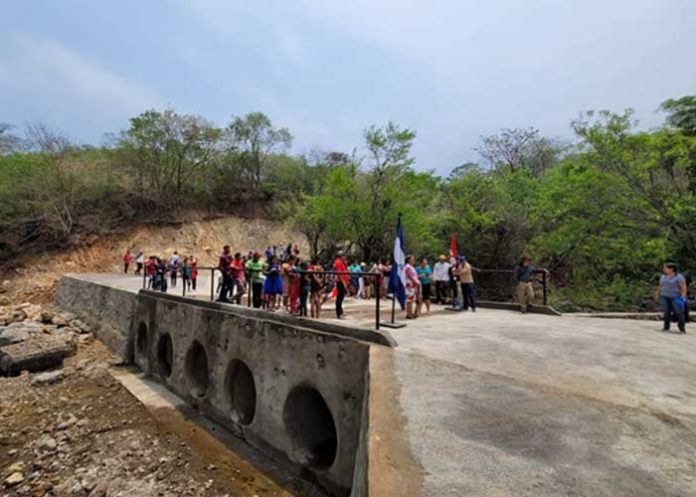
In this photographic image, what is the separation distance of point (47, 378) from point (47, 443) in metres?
5.65

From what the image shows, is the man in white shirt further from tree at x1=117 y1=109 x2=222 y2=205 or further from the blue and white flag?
tree at x1=117 y1=109 x2=222 y2=205

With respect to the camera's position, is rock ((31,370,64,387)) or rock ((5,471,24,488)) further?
rock ((31,370,64,387))

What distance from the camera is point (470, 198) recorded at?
2409 cm

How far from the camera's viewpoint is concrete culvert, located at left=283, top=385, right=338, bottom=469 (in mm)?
7809

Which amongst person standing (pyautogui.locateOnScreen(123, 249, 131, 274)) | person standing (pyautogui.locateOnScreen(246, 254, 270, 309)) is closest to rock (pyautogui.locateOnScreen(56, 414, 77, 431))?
person standing (pyautogui.locateOnScreen(246, 254, 270, 309))

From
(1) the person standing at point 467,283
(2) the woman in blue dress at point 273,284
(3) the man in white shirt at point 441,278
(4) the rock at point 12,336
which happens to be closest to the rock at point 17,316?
(4) the rock at point 12,336

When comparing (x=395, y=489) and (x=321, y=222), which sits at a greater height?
(x=321, y=222)

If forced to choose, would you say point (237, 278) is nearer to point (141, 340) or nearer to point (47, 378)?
point (141, 340)

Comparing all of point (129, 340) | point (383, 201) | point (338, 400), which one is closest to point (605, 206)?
point (383, 201)

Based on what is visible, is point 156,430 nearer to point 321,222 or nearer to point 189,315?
point 189,315

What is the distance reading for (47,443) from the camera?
923cm

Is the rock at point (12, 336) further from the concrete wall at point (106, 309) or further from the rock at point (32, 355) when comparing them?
the concrete wall at point (106, 309)

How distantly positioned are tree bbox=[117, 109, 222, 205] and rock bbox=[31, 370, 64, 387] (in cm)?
2356

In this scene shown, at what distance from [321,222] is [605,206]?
16.1 metres
